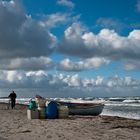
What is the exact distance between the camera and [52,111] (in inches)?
846

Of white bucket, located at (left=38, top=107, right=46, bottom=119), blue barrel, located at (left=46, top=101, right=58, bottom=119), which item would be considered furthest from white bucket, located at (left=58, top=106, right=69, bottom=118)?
white bucket, located at (left=38, top=107, right=46, bottom=119)

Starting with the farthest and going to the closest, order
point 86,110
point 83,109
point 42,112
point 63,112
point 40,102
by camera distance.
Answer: point 86,110
point 83,109
point 63,112
point 40,102
point 42,112

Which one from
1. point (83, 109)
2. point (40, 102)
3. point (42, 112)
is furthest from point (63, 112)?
point (83, 109)

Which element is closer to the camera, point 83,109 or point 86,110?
point 83,109

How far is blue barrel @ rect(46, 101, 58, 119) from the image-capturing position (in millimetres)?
21141

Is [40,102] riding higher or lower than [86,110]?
higher

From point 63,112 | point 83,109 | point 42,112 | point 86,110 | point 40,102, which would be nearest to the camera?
point 42,112

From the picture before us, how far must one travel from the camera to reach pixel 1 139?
40.8 feet

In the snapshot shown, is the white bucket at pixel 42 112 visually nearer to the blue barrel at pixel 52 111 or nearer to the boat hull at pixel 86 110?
the blue barrel at pixel 52 111

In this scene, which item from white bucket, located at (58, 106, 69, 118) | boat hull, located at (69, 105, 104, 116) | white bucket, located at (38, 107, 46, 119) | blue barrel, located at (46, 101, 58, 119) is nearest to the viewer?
blue barrel, located at (46, 101, 58, 119)

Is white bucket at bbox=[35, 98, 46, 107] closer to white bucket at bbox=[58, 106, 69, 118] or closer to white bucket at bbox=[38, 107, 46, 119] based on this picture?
white bucket at bbox=[38, 107, 46, 119]

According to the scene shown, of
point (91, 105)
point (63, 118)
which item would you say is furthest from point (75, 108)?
point (63, 118)

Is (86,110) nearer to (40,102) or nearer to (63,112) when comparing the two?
(63,112)

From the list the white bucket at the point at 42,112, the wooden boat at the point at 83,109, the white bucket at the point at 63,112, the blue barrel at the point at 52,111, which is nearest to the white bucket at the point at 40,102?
the white bucket at the point at 42,112
